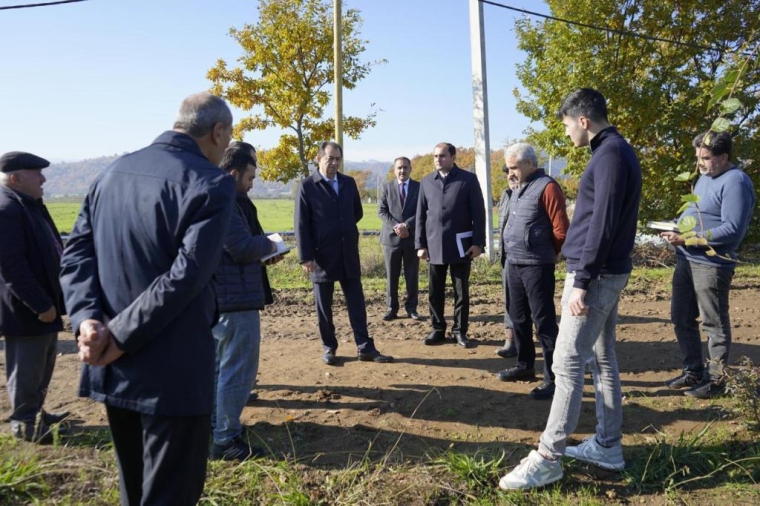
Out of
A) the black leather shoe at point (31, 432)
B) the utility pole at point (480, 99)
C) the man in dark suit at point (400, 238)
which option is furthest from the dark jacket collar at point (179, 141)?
Result: the utility pole at point (480, 99)

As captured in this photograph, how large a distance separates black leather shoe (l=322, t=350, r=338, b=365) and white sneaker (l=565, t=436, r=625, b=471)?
108 inches

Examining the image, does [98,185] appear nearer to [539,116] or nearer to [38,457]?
[38,457]

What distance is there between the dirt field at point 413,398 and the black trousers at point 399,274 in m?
0.72

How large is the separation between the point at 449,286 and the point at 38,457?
7107 mm

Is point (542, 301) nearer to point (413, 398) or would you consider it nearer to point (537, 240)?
point (537, 240)

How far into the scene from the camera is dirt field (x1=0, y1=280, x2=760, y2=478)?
4117mm

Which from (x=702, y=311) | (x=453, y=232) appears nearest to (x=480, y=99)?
(x=453, y=232)

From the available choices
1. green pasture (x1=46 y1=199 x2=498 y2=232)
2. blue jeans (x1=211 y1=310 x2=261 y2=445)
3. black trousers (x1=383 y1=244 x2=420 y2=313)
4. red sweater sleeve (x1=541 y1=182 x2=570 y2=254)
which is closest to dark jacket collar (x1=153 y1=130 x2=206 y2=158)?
blue jeans (x1=211 y1=310 x2=261 y2=445)

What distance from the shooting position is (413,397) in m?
4.91

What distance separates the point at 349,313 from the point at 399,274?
2.25 m

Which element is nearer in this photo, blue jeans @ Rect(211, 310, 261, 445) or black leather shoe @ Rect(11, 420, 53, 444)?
blue jeans @ Rect(211, 310, 261, 445)

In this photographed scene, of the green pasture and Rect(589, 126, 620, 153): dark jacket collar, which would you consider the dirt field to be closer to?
Rect(589, 126, 620, 153): dark jacket collar

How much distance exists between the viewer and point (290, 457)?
3863mm

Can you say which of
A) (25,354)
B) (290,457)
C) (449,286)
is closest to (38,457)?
(25,354)
